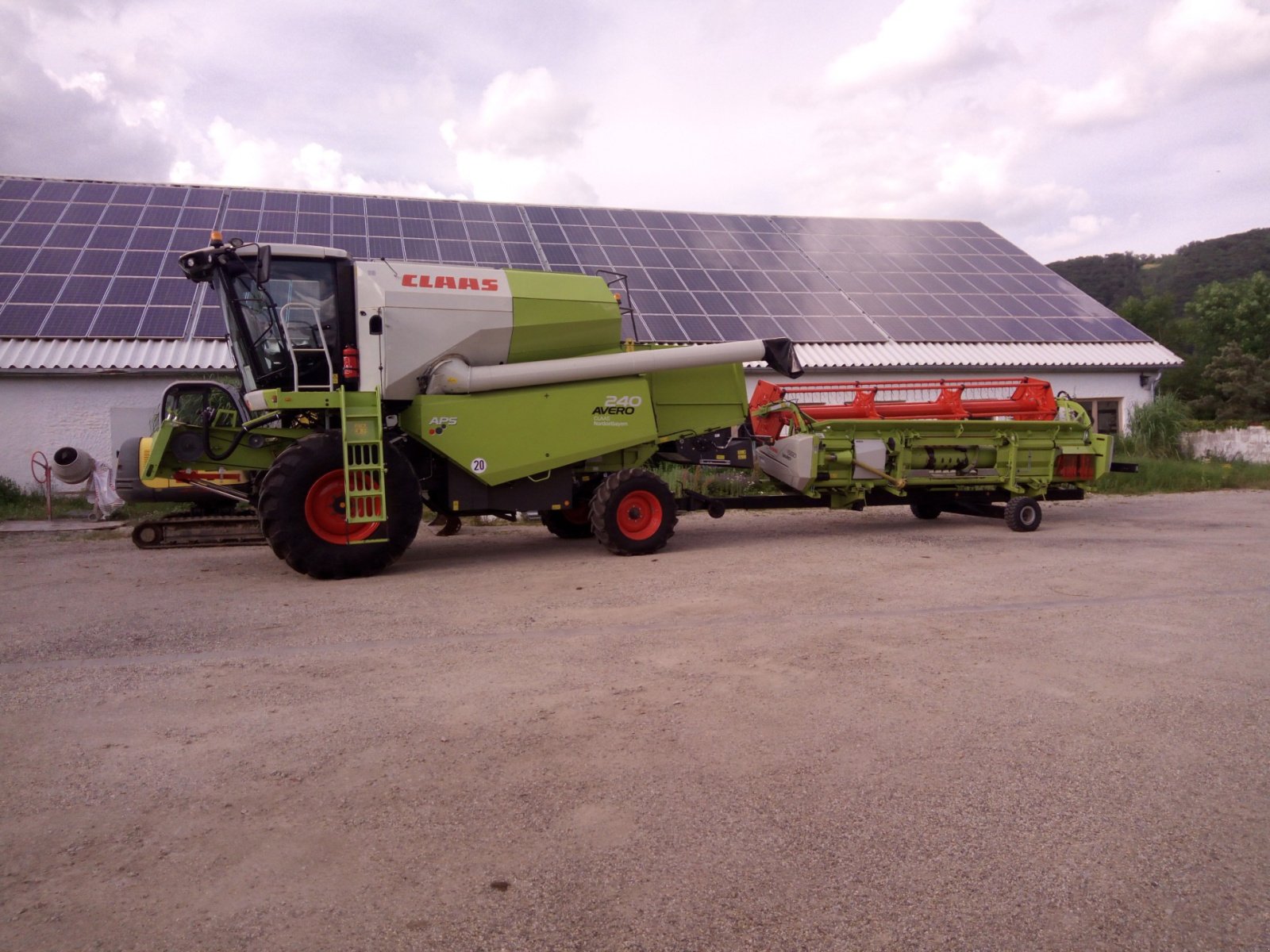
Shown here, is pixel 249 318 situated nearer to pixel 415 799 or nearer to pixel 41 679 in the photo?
pixel 41 679

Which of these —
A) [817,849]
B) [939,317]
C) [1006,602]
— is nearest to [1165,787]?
[817,849]

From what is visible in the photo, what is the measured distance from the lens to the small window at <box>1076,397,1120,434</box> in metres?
20.9

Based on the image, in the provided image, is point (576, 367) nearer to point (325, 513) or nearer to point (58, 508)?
point (325, 513)

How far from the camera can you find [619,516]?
34.4 feet

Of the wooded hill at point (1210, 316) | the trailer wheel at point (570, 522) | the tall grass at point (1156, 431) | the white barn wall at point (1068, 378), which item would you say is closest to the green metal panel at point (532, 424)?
the trailer wheel at point (570, 522)

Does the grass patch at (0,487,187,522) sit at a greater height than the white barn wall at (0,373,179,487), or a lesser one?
lesser

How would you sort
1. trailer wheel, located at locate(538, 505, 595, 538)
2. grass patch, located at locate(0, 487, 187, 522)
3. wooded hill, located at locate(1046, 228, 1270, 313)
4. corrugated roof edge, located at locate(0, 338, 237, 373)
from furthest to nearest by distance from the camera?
wooded hill, located at locate(1046, 228, 1270, 313) < corrugated roof edge, located at locate(0, 338, 237, 373) < grass patch, located at locate(0, 487, 187, 522) < trailer wheel, located at locate(538, 505, 595, 538)

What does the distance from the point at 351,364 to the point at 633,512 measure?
346 cm

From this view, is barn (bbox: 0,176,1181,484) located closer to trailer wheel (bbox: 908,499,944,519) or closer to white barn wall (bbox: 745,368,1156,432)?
white barn wall (bbox: 745,368,1156,432)

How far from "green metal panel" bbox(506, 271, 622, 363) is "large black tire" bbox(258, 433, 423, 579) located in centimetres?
193

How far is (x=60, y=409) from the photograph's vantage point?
15781 millimetres

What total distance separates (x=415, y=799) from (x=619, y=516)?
6792 millimetres

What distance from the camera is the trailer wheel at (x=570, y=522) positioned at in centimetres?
1202

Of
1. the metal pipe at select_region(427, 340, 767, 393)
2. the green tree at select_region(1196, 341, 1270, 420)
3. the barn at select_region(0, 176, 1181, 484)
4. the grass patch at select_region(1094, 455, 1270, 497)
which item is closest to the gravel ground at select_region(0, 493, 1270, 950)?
the metal pipe at select_region(427, 340, 767, 393)
